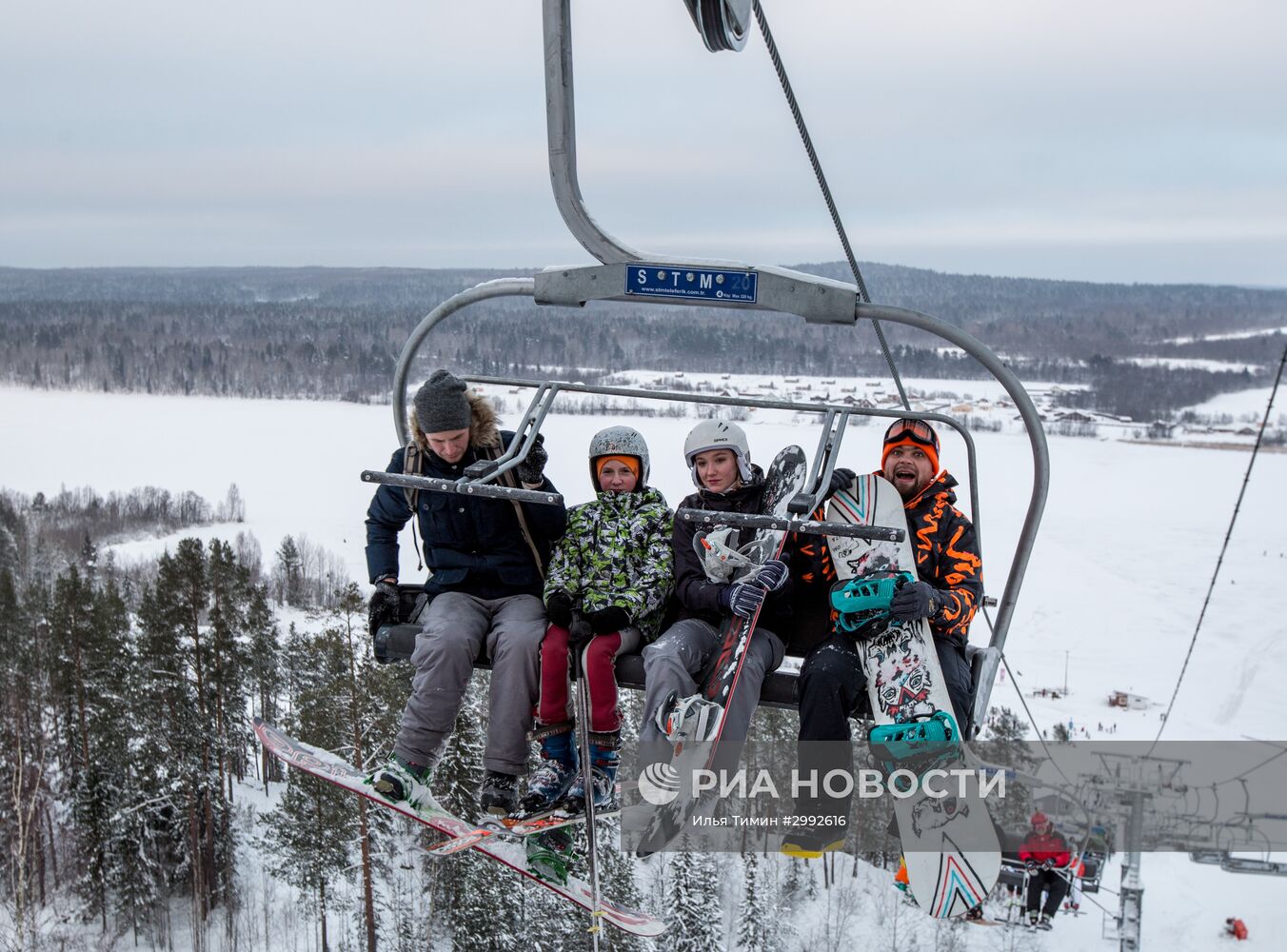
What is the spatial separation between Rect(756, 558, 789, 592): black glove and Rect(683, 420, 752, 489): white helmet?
41 cm

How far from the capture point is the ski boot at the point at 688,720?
3.94 meters

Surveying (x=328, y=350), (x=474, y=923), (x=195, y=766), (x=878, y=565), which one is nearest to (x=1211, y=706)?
(x=474, y=923)

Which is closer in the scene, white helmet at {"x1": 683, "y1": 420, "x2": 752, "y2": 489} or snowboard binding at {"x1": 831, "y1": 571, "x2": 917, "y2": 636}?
snowboard binding at {"x1": 831, "y1": 571, "x2": 917, "y2": 636}

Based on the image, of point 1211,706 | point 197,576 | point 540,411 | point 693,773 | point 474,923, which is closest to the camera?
point 693,773

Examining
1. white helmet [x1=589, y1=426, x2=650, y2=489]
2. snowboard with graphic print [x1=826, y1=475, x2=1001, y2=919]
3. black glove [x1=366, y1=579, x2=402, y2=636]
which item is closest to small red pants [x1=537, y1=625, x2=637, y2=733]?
white helmet [x1=589, y1=426, x2=650, y2=489]

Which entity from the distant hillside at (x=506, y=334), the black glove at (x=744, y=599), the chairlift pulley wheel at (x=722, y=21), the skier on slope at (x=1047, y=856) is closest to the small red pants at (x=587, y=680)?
the black glove at (x=744, y=599)

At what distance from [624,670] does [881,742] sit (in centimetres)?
97

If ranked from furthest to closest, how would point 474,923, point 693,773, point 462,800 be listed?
point 474,923 → point 462,800 → point 693,773

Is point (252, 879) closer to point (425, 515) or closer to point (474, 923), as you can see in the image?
point (474, 923)

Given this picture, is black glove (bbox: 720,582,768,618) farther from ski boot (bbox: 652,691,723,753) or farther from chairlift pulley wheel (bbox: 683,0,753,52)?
chairlift pulley wheel (bbox: 683,0,753,52)

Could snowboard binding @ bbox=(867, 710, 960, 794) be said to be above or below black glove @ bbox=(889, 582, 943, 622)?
below

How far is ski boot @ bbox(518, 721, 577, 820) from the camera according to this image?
4.30m

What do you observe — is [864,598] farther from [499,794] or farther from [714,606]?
[499,794]

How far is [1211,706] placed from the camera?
48.3 metres
